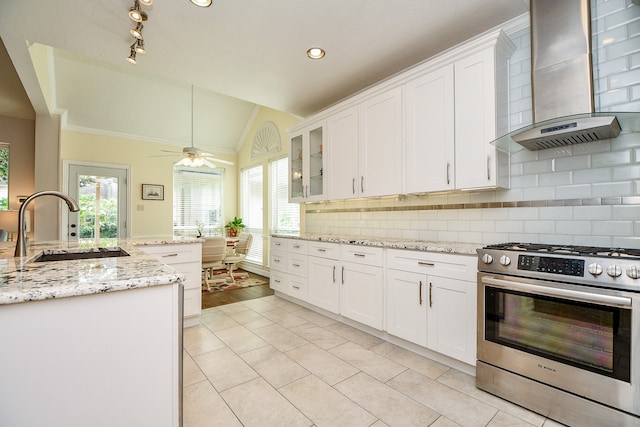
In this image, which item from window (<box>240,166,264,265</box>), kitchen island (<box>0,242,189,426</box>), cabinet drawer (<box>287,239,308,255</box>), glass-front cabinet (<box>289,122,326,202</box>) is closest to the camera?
kitchen island (<box>0,242,189,426</box>)

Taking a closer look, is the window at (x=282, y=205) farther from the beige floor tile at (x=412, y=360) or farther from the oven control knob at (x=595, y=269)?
the oven control knob at (x=595, y=269)

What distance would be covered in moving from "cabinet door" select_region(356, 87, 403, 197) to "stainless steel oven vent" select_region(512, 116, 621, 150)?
3.39 ft

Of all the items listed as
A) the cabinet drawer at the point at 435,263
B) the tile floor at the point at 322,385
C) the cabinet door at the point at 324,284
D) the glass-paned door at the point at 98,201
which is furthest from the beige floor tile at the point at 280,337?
the glass-paned door at the point at 98,201

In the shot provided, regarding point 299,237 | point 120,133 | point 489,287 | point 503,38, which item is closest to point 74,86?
point 120,133

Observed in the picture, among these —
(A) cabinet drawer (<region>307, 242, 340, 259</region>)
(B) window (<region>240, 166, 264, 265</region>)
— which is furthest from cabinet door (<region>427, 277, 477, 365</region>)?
(B) window (<region>240, 166, 264, 265</region>)

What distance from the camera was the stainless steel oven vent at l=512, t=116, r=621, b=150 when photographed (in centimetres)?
170

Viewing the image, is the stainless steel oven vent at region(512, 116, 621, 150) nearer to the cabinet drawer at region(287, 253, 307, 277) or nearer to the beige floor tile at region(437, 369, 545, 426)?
the beige floor tile at region(437, 369, 545, 426)

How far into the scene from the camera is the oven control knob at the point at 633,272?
54.9 inches

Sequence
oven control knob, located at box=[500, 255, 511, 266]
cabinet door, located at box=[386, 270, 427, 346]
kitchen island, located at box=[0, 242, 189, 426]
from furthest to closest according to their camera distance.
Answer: cabinet door, located at box=[386, 270, 427, 346]
oven control knob, located at box=[500, 255, 511, 266]
kitchen island, located at box=[0, 242, 189, 426]

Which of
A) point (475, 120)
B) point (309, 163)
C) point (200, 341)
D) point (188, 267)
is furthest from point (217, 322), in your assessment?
point (475, 120)

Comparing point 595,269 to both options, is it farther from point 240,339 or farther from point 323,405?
point 240,339

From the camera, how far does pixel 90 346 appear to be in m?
0.94

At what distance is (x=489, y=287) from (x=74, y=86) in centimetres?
605

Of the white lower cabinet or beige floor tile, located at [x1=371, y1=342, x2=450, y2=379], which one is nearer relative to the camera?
beige floor tile, located at [x1=371, y1=342, x2=450, y2=379]
